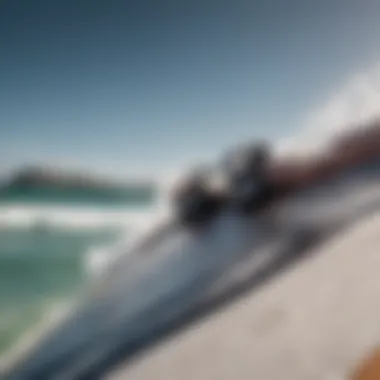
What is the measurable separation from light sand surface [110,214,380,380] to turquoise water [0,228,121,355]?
34.9 inches

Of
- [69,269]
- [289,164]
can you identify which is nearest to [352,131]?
[289,164]

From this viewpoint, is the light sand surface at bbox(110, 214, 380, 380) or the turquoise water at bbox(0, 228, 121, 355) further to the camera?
the turquoise water at bbox(0, 228, 121, 355)

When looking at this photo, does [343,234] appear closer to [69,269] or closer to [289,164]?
[289,164]

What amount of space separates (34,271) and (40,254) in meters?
0.35

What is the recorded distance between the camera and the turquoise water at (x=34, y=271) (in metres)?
1.96

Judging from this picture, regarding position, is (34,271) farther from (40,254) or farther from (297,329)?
(297,329)

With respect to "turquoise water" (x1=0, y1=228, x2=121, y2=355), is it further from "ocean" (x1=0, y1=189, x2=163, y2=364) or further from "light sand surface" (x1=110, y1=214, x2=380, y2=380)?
"light sand surface" (x1=110, y1=214, x2=380, y2=380)

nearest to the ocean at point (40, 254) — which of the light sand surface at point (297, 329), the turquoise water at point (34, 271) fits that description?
the turquoise water at point (34, 271)

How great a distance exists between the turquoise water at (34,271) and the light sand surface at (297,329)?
0.89 meters

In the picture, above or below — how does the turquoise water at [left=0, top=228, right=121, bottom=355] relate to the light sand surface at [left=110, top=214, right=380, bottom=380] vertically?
above

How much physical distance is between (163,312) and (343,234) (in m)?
0.25

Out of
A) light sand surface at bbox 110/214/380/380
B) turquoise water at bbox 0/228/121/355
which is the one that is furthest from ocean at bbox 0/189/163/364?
light sand surface at bbox 110/214/380/380

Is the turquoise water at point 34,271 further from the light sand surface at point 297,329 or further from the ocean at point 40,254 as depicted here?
the light sand surface at point 297,329

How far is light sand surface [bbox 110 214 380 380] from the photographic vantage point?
569 mm
